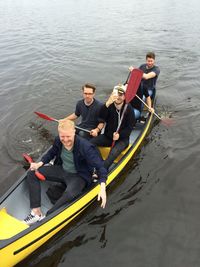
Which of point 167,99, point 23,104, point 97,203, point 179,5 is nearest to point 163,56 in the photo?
point 167,99

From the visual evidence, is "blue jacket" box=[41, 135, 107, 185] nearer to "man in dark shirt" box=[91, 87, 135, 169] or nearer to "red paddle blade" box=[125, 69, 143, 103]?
"man in dark shirt" box=[91, 87, 135, 169]

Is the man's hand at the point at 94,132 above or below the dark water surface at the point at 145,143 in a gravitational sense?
above

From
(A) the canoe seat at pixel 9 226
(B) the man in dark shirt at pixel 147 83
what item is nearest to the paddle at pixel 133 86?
(B) the man in dark shirt at pixel 147 83

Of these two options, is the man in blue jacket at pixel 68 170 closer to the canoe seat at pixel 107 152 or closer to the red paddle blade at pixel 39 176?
the red paddle blade at pixel 39 176

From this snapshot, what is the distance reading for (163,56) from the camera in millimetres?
15719

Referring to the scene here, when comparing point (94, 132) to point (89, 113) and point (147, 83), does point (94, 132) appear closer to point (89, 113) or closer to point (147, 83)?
point (89, 113)

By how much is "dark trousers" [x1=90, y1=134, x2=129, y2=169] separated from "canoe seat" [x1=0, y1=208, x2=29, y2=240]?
208cm

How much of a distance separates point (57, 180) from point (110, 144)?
1.67 m

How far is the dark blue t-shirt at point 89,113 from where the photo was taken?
682cm

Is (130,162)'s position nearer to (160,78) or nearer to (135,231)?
(135,231)

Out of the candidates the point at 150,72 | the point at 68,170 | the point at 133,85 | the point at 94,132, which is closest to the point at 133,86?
the point at 133,85

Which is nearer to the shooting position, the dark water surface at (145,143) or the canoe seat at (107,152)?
the dark water surface at (145,143)

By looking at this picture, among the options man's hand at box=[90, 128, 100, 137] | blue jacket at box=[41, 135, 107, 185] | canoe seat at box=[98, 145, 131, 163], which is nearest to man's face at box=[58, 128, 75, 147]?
blue jacket at box=[41, 135, 107, 185]

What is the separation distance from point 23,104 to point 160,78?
5640 millimetres
